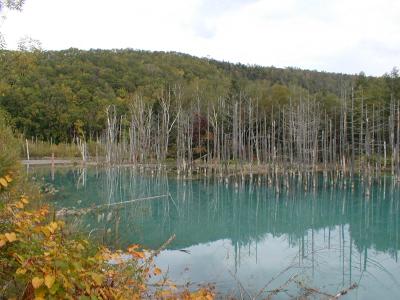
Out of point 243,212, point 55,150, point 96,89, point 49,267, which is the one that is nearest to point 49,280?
point 49,267

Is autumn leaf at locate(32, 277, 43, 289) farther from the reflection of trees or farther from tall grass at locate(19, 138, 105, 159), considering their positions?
tall grass at locate(19, 138, 105, 159)

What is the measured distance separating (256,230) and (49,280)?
33.2 ft

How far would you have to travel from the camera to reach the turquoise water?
7.21 meters

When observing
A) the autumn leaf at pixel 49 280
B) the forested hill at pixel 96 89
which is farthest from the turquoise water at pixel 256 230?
the forested hill at pixel 96 89

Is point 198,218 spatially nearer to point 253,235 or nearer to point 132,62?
point 253,235

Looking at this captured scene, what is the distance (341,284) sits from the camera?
7.02 m

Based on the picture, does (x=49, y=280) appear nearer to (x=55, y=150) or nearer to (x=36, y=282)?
(x=36, y=282)

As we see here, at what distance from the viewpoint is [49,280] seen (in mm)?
2033

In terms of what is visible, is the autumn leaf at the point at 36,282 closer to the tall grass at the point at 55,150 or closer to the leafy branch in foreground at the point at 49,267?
the leafy branch in foreground at the point at 49,267

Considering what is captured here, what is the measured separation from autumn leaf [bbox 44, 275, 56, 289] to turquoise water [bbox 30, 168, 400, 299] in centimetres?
207

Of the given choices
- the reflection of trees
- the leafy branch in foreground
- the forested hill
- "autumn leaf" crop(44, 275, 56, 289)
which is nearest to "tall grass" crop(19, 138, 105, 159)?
Result: the forested hill

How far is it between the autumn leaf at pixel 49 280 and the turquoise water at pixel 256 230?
6.80ft

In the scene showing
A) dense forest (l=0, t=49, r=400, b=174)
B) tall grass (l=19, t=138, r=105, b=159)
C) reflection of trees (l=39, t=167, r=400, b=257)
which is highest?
dense forest (l=0, t=49, r=400, b=174)

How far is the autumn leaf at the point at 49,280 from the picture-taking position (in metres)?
2.01
